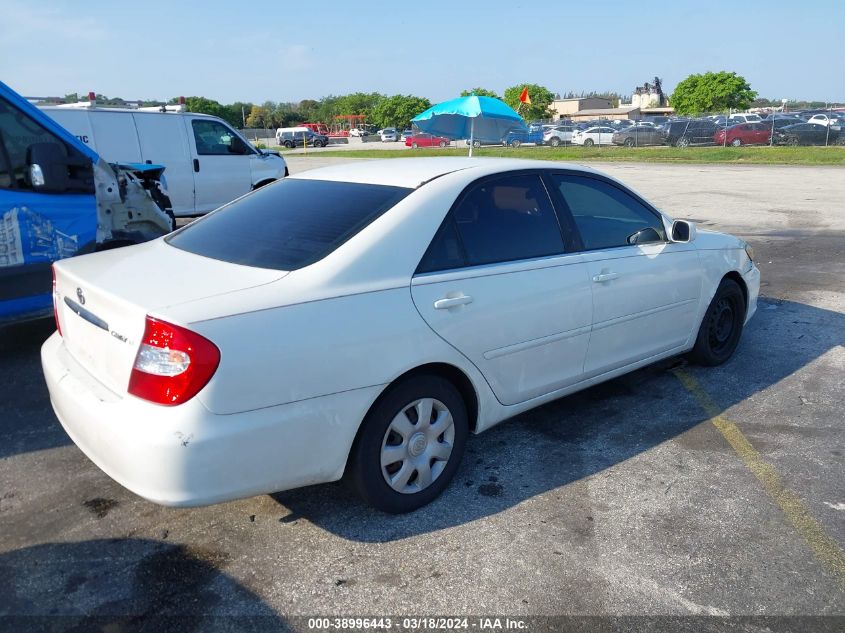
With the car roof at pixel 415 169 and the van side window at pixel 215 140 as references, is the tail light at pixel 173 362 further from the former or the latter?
the van side window at pixel 215 140

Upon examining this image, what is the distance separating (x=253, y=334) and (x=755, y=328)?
5.11m

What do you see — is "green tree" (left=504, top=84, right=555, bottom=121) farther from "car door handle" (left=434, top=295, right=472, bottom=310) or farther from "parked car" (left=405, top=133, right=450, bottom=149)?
"car door handle" (left=434, top=295, right=472, bottom=310)

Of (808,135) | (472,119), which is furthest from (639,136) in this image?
(472,119)

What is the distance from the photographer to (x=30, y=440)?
4.12m

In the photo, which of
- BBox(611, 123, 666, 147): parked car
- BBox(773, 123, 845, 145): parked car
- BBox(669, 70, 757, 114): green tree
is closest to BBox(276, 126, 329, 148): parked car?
BBox(611, 123, 666, 147): parked car

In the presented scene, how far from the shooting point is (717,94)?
8194 cm

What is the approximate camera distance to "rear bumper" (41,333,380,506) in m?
2.61

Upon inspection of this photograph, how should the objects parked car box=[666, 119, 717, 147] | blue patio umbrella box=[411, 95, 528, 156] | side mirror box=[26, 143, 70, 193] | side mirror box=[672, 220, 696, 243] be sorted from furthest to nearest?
parked car box=[666, 119, 717, 147], blue patio umbrella box=[411, 95, 528, 156], side mirror box=[26, 143, 70, 193], side mirror box=[672, 220, 696, 243]

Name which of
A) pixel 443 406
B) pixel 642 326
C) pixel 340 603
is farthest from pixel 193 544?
pixel 642 326

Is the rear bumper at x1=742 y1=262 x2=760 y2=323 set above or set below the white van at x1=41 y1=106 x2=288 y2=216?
below

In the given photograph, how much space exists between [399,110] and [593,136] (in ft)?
162

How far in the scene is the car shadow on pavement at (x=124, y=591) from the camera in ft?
8.57

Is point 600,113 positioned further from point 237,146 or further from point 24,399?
point 24,399

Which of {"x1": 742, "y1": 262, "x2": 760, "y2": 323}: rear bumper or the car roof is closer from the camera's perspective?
the car roof
